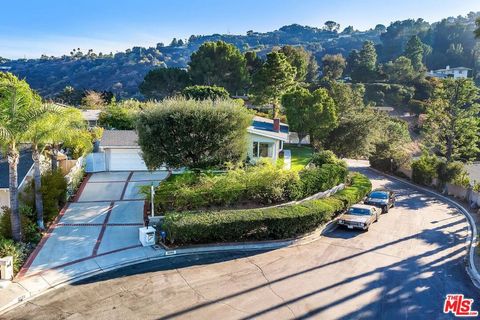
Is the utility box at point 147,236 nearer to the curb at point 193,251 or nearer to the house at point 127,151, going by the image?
the curb at point 193,251

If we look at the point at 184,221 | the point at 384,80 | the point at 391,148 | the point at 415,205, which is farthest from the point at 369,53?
the point at 184,221

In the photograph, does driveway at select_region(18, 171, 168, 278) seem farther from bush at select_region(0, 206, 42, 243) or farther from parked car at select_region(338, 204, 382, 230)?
parked car at select_region(338, 204, 382, 230)

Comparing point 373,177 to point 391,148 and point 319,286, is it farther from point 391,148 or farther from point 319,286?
point 319,286

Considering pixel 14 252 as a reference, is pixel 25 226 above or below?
above

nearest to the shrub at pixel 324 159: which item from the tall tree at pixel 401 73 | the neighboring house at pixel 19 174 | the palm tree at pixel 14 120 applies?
the neighboring house at pixel 19 174

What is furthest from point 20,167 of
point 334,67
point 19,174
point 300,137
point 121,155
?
point 334,67

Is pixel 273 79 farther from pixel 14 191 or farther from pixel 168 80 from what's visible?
pixel 14 191
